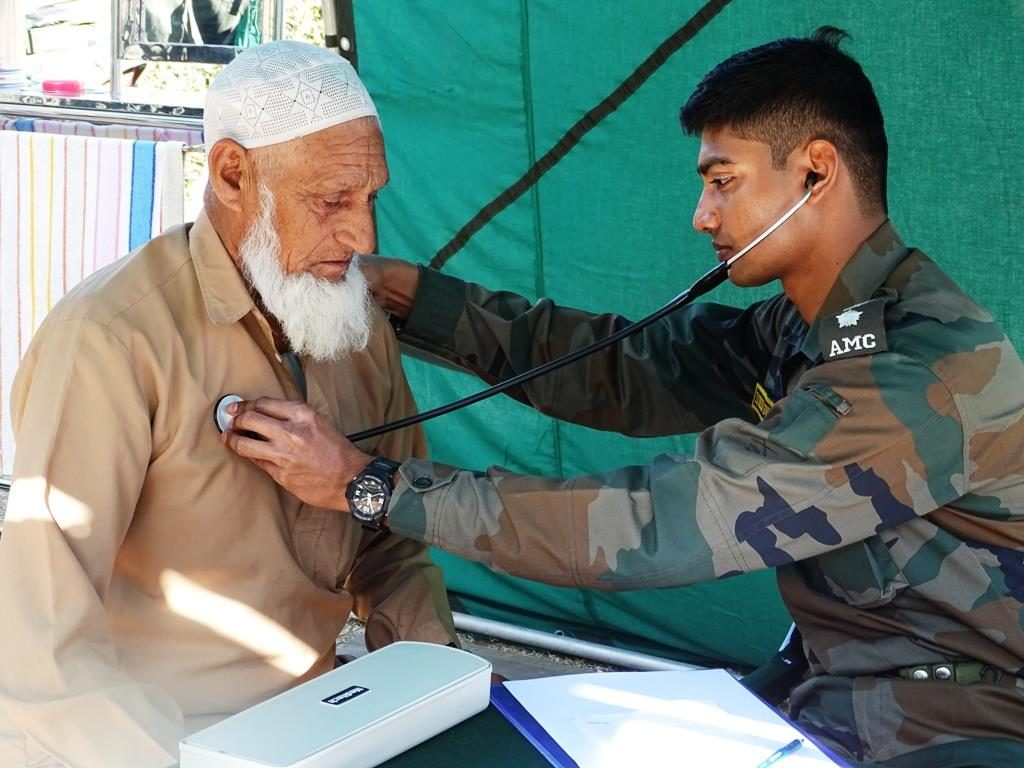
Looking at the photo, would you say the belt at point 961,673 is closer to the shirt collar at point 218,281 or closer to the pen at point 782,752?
the pen at point 782,752

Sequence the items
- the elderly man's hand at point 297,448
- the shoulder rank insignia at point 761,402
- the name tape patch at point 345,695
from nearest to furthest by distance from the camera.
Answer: the name tape patch at point 345,695
the elderly man's hand at point 297,448
the shoulder rank insignia at point 761,402

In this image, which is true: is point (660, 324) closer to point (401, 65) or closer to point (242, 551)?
point (242, 551)

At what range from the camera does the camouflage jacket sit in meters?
2.13

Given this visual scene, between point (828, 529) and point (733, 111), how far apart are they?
29.9 inches

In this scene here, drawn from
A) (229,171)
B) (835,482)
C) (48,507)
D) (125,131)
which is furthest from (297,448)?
(125,131)

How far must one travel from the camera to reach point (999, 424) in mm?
2172

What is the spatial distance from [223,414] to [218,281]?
0.23 m

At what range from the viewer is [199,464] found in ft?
6.95

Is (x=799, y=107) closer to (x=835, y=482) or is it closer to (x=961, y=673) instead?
(x=835, y=482)

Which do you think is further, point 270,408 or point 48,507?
point 270,408

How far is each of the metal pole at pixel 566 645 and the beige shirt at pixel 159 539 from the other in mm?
1563

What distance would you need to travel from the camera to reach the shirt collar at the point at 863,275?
→ 2.35 m

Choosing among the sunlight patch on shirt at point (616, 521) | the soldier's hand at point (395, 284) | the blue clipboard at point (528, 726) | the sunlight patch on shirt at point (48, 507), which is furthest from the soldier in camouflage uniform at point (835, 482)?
the soldier's hand at point (395, 284)

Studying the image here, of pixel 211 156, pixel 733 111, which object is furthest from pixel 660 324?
pixel 211 156
